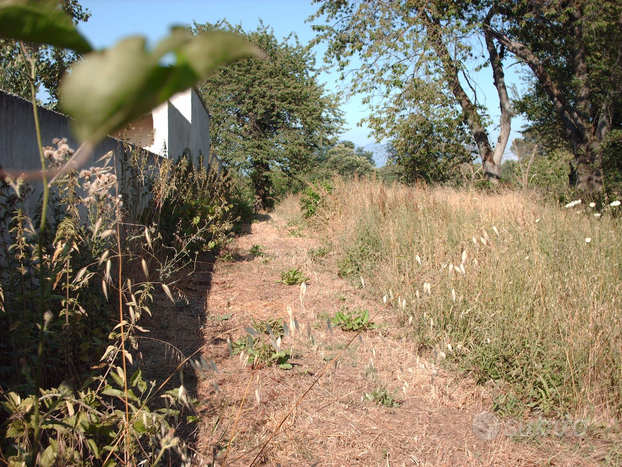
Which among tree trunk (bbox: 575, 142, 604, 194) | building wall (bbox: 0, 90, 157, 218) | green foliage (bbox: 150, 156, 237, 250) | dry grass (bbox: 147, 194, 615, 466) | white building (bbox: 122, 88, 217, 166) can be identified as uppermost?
white building (bbox: 122, 88, 217, 166)

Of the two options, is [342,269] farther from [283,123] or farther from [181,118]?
[283,123]

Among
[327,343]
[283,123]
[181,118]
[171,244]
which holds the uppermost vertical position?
[283,123]

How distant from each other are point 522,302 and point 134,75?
3607 millimetres

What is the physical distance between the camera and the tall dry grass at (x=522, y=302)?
2.81 m

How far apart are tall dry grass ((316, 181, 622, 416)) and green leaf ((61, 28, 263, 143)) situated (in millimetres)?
2409

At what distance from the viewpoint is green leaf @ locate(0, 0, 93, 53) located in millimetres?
230

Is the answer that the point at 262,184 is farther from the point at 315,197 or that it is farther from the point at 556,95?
the point at 556,95

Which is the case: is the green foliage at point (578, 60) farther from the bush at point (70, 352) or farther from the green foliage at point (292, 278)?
the bush at point (70, 352)

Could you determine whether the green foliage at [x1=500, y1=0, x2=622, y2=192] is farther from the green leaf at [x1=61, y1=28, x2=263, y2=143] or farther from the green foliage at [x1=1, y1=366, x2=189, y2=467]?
the green leaf at [x1=61, y1=28, x2=263, y2=143]

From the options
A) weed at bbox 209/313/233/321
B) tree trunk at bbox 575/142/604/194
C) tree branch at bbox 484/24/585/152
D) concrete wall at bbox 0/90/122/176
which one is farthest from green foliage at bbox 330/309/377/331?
tree branch at bbox 484/24/585/152

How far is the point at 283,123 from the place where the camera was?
20328 mm

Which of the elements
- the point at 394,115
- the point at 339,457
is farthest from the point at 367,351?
the point at 394,115

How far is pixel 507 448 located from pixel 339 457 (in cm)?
92

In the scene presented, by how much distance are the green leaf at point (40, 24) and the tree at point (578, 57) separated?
1101 centimetres
